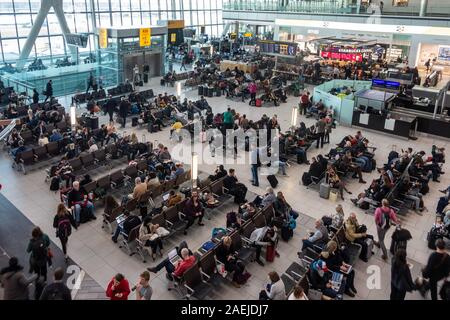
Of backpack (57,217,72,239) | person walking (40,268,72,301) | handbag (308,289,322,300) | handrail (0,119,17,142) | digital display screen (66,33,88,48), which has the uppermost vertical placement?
digital display screen (66,33,88,48)

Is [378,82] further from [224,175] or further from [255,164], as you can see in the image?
[224,175]

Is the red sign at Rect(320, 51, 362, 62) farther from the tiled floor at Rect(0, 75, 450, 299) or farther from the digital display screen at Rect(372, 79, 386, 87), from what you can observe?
the tiled floor at Rect(0, 75, 450, 299)

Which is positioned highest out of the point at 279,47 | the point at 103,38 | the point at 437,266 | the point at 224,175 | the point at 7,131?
the point at 103,38

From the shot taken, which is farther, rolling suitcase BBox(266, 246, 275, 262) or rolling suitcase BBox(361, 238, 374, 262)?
rolling suitcase BBox(361, 238, 374, 262)

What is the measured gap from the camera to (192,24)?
47156 millimetres

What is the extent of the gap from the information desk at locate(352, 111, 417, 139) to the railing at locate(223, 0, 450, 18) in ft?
44.8

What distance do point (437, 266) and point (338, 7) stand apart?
103 feet

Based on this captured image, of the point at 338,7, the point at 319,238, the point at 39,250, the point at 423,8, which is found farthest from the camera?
the point at 338,7

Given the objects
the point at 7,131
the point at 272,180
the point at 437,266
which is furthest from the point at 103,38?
the point at 437,266

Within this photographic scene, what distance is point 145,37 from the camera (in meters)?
27.8

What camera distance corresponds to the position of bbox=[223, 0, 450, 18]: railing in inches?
1169

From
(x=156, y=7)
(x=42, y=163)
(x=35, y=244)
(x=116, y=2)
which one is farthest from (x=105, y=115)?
(x=156, y=7)

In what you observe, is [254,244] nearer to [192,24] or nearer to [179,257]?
[179,257]

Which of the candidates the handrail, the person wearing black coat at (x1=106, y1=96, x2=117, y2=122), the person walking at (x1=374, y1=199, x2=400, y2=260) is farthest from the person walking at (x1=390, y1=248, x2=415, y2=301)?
the person wearing black coat at (x1=106, y1=96, x2=117, y2=122)
